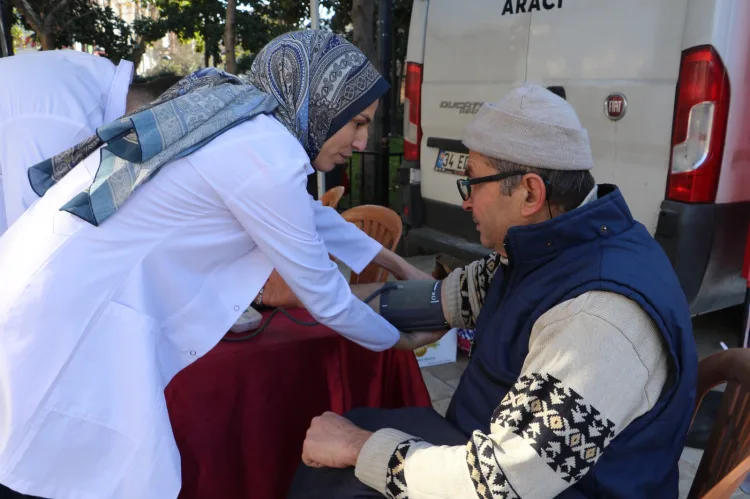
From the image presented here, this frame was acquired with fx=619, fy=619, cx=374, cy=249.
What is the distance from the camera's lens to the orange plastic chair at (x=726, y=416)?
1.27 m

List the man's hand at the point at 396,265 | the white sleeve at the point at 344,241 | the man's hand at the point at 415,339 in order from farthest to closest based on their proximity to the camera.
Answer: the man's hand at the point at 396,265
the white sleeve at the point at 344,241
the man's hand at the point at 415,339

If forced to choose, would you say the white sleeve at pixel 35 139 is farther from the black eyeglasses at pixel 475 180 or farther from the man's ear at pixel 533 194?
the man's ear at pixel 533 194

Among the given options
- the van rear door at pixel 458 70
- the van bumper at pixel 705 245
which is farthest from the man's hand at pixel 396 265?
the van rear door at pixel 458 70

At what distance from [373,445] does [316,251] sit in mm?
434

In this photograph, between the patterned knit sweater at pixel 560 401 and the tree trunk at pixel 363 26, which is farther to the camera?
the tree trunk at pixel 363 26

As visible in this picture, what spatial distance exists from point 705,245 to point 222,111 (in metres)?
2.25

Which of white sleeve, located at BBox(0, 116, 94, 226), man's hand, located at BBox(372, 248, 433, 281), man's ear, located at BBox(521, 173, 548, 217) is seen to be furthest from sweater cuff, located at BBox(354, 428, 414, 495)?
white sleeve, located at BBox(0, 116, 94, 226)

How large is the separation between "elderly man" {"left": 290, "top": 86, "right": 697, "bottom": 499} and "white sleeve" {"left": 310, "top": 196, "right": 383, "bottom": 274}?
0.54 meters

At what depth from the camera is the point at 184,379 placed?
148 cm

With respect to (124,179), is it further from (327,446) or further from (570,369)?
(570,369)

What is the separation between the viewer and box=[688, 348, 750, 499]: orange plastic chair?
1269 millimetres

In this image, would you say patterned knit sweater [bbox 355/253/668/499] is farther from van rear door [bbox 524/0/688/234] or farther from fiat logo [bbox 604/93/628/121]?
fiat logo [bbox 604/93/628/121]

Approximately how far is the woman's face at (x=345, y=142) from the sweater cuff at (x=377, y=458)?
2.32 feet

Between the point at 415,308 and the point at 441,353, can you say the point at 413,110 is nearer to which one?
the point at 441,353
